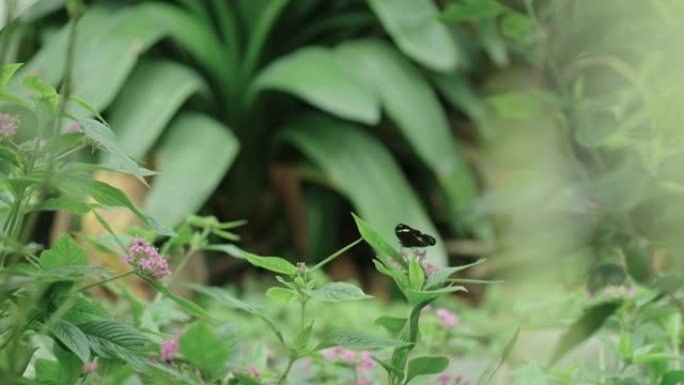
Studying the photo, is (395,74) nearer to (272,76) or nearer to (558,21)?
(272,76)

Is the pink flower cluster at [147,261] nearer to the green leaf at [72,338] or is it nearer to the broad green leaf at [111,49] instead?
the green leaf at [72,338]

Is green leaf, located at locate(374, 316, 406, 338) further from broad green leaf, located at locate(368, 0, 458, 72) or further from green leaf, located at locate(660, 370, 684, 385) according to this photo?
broad green leaf, located at locate(368, 0, 458, 72)

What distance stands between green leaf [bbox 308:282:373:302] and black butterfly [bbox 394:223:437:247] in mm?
66

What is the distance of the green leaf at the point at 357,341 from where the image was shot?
71 cm

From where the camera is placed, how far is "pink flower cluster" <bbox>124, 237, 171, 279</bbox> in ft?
2.36

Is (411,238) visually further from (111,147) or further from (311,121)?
(311,121)

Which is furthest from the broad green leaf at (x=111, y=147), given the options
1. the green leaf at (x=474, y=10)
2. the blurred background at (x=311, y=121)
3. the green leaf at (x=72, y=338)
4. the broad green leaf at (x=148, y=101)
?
the broad green leaf at (x=148, y=101)

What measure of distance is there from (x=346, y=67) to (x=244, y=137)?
0.52 metres

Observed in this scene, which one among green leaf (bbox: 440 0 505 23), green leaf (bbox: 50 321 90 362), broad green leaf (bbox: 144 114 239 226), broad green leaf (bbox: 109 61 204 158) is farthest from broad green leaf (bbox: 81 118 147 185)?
broad green leaf (bbox: 109 61 204 158)

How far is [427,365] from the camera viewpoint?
2.56ft

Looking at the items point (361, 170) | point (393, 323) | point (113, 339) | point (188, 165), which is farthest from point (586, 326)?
point (361, 170)

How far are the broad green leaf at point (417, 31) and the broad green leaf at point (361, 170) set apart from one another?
15.0 inches

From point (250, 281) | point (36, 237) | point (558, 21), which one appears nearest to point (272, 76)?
point (250, 281)

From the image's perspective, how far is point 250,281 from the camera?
3.54 meters
